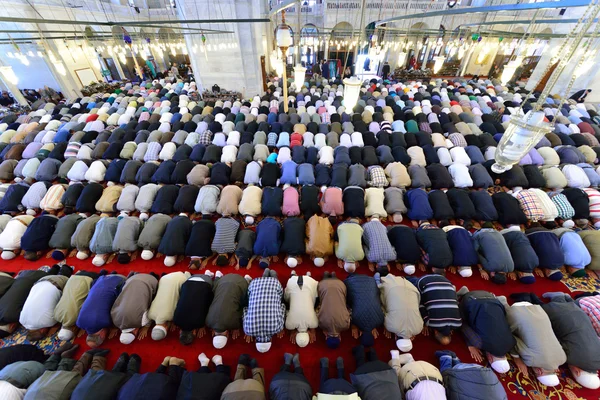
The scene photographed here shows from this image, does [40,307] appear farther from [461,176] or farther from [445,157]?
[445,157]

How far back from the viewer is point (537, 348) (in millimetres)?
2781

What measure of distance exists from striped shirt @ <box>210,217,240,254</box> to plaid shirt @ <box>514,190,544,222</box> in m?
5.26

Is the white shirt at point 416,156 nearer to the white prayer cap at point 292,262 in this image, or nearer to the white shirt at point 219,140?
the white prayer cap at point 292,262

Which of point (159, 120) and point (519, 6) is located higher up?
point (519, 6)

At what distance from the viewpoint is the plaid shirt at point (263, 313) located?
306 centimetres

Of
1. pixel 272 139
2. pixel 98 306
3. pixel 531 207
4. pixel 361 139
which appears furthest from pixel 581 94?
pixel 98 306

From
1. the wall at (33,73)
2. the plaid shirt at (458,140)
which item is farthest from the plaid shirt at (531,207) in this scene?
the wall at (33,73)

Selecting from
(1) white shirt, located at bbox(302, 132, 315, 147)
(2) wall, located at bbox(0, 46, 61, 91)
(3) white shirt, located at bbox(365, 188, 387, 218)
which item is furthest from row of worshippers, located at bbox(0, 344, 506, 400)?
(2) wall, located at bbox(0, 46, 61, 91)

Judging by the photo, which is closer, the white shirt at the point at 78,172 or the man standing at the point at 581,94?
Result: the white shirt at the point at 78,172

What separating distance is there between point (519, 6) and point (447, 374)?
393 centimetres

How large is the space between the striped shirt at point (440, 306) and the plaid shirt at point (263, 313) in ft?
6.09

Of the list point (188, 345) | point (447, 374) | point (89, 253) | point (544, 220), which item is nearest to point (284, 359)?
point (188, 345)

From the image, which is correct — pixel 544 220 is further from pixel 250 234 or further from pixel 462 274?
pixel 250 234

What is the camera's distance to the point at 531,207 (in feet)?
14.9
